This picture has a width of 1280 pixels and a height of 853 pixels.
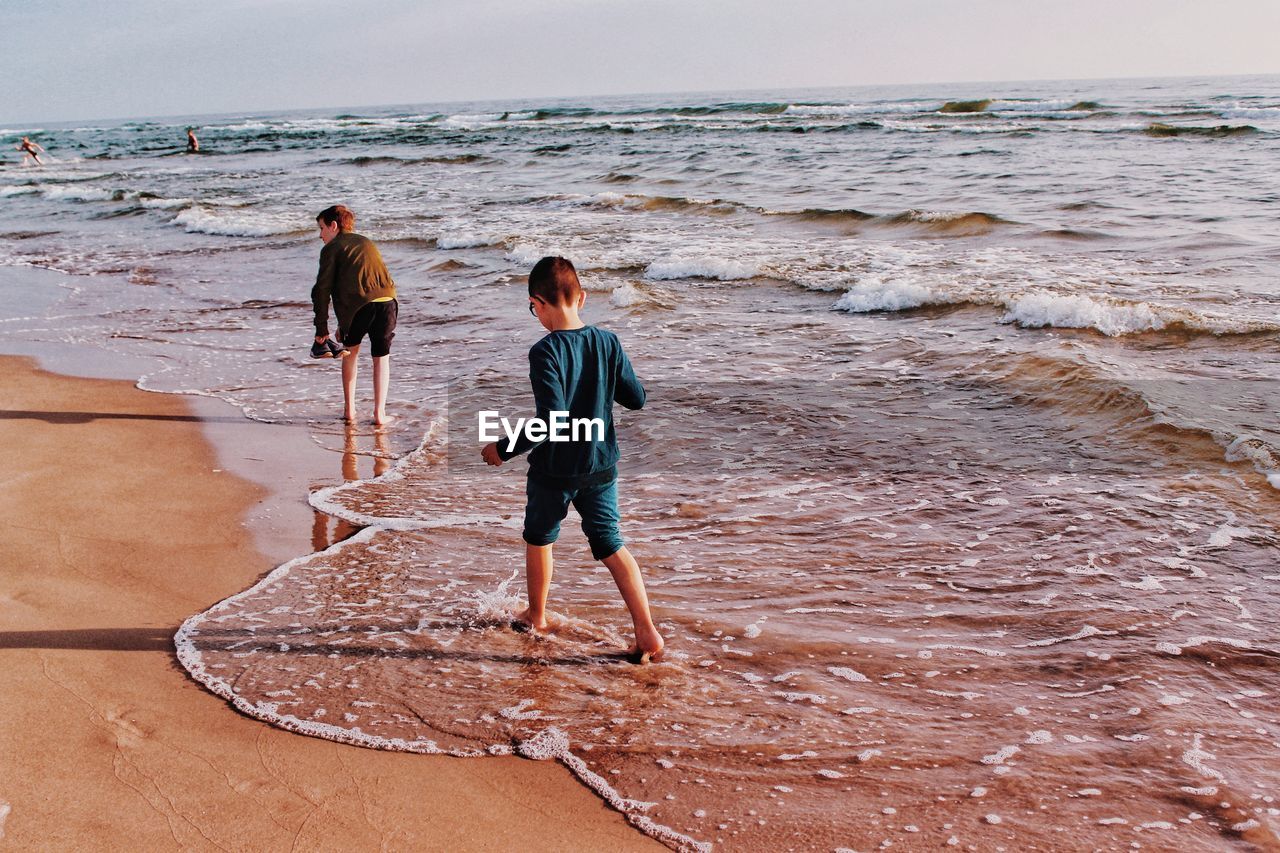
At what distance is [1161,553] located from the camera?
4.64 m

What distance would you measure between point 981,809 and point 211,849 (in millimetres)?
2239

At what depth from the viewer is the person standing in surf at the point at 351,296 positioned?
22.0 feet

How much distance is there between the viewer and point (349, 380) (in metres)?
7.05

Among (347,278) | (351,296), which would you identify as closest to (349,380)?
(351,296)

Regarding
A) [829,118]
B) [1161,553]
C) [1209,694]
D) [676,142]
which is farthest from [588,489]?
[829,118]

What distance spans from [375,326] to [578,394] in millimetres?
3802

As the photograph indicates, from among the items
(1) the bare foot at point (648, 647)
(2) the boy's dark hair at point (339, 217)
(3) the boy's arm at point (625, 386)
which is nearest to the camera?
(3) the boy's arm at point (625, 386)

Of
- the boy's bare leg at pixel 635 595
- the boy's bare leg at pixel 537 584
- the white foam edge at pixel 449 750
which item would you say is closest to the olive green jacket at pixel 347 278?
the white foam edge at pixel 449 750

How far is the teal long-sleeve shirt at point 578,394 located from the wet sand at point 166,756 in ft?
3.41

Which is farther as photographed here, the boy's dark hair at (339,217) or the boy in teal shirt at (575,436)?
the boy's dark hair at (339,217)

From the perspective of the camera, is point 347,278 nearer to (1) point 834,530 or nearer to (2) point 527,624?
(2) point 527,624

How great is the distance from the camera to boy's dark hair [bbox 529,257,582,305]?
11.3 ft

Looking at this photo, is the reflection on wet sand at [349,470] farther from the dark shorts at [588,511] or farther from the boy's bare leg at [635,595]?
the boy's bare leg at [635,595]

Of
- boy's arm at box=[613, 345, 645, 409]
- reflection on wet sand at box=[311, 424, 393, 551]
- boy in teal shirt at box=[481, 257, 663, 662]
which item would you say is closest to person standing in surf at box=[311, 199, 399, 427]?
reflection on wet sand at box=[311, 424, 393, 551]
